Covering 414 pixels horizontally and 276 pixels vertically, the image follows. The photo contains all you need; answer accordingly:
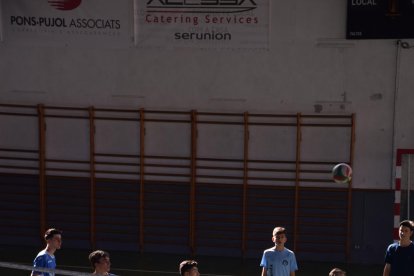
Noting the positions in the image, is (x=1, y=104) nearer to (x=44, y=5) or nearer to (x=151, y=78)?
(x=44, y=5)

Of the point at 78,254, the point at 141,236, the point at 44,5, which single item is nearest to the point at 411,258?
the point at 141,236

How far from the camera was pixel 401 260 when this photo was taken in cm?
703

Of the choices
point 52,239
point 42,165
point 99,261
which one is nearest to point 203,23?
point 42,165

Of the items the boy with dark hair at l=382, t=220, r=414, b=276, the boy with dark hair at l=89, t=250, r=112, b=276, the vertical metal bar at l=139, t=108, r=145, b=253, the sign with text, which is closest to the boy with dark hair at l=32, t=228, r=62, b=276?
the boy with dark hair at l=89, t=250, r=112, b=276

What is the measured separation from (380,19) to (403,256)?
14.3 ft

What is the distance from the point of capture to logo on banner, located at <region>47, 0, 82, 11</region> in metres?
10.9

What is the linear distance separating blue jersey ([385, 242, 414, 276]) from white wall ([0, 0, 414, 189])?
345cm

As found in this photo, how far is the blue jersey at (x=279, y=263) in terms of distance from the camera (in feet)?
23.6

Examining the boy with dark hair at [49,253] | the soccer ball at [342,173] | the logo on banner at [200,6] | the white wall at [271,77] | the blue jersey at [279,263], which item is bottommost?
the blue jersey at [279,263]

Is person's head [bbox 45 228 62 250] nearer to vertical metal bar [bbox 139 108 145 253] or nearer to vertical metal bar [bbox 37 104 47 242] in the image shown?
vertical metal bar [bbox 139 108 145 253]

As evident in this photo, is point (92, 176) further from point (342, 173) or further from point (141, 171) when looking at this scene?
point (342, 173)

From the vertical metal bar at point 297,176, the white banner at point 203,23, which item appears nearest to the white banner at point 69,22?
the white banner at point 203,23

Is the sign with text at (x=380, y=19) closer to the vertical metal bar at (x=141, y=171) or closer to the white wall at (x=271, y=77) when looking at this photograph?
the white wall at (x=271, y=77)

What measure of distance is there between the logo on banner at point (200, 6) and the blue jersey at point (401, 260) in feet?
15.8
